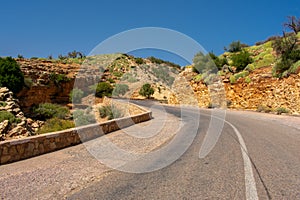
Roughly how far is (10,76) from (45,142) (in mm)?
26844

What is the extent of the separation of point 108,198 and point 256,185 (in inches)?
98.4

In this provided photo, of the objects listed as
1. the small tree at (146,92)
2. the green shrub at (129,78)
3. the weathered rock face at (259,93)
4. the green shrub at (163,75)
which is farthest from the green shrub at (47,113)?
the green shrub at (163,75)

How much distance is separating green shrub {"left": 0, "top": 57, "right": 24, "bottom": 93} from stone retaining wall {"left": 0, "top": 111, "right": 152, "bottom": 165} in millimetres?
23980

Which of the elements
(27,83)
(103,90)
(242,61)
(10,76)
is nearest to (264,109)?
(242,61)

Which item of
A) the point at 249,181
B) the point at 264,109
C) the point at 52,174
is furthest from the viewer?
the point at 264,109

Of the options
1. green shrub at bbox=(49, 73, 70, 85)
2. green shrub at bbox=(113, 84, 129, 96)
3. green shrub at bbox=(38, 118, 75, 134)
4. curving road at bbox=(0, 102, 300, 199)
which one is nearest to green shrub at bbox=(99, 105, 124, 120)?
green shrub at bbox=(38, 118, 75, 134)

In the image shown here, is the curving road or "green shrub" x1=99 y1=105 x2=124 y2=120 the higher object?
the curving road

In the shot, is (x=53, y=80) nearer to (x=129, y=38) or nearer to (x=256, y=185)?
(x=129, y=38)

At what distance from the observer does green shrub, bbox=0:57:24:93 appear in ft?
96.1

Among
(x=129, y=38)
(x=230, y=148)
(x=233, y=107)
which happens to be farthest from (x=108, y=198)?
(x=233, y=107)

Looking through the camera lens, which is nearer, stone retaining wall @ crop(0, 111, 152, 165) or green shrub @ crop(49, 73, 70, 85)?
stone retaining wall @ crop(0, 111, 152, 165)

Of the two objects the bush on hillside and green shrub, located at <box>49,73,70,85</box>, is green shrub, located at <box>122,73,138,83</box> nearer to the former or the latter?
the bush on hillside

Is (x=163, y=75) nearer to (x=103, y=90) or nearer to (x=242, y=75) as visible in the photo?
(x=103, y=90)

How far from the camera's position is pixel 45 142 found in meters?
7.63
